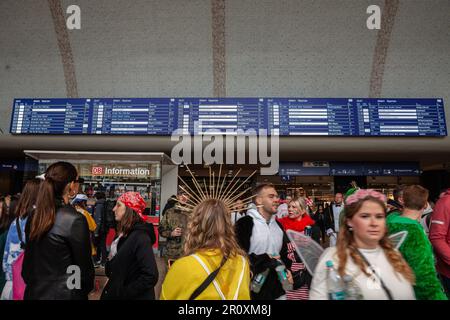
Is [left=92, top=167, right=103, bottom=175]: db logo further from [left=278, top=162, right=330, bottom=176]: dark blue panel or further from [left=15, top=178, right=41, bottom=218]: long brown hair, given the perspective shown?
[left=15, top=178, right=41, bottom=218]: long brown hair

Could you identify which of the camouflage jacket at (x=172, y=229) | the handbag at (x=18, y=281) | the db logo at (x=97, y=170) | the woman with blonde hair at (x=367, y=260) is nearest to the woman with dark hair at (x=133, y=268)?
the handbag at (x=18, y=281)

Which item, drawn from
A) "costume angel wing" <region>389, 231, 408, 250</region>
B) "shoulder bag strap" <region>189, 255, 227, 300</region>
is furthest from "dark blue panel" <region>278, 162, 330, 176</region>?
"shoulder bag strap" <region>189, 255, 227, 300</region>

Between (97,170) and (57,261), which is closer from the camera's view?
(57,261)

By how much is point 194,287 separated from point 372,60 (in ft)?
25.0

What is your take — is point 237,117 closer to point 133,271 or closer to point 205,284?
point 133,271

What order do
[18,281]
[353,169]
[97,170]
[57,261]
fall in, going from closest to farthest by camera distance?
1. [57,261]
2. [18,281]
3. [97,170]
4. [353,169]

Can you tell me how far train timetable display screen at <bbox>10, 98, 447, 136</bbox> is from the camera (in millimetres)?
7051

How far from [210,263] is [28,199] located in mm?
1298

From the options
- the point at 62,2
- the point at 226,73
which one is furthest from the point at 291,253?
the point at 62,2

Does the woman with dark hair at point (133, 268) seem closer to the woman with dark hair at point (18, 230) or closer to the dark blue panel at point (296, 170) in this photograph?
the woman with dark hair at point (18, 230)

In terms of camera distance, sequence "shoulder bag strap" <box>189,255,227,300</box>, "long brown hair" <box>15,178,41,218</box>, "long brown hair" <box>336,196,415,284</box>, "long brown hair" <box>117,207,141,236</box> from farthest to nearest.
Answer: "long brown hair" <box>117,207,141,236</box> → "long brown hair" <box>15,178,41,218</box> → "long brown hair" <box>336,196,415,284</box> → "shoulder bag strap" <box>189,255,227,300</box>

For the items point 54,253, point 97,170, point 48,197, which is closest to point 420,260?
point 54,253

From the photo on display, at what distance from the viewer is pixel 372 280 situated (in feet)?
4.81

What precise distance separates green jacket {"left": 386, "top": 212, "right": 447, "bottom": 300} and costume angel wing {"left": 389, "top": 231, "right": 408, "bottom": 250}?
75 mm
